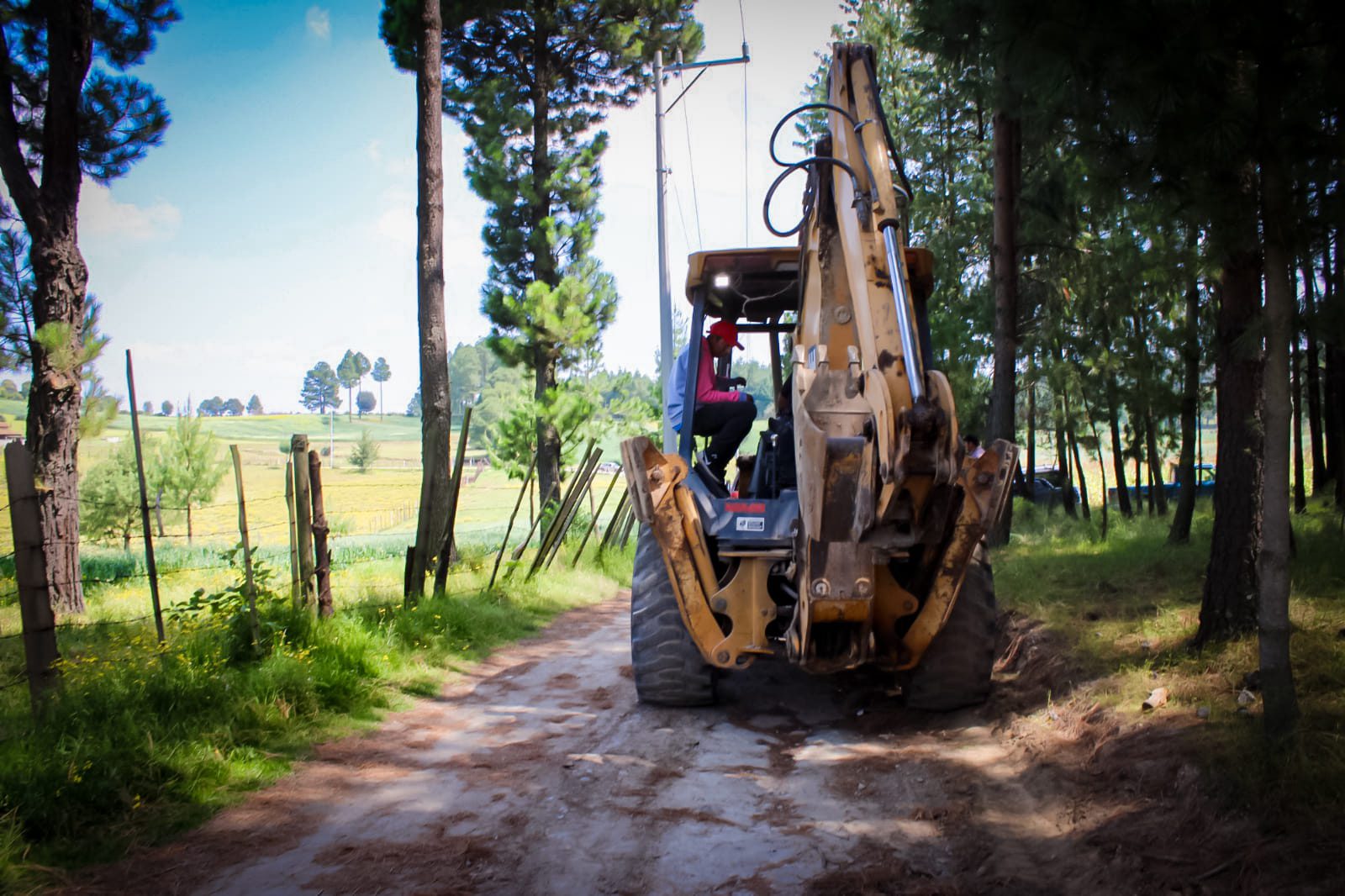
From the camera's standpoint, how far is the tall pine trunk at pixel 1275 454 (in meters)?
3.73

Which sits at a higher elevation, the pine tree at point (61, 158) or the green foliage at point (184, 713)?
the pine tree at point (61, 158)

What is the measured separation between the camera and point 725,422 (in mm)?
6242

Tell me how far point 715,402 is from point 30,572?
4049 mm

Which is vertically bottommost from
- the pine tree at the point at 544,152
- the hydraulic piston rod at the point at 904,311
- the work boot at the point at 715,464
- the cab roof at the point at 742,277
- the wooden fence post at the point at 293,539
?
the wooden fence post at the point at 293,539

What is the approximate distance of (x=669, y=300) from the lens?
16297 mm

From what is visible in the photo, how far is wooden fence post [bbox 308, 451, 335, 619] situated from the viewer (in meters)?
6.85

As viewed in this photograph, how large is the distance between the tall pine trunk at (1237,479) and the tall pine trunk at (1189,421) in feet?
12.9

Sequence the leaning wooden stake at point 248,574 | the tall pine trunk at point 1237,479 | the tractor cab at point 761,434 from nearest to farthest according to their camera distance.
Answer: the tall pine trunk at point 1237,479, the tractor cab at point 761,434, the leaning wooden stake at point 248,574

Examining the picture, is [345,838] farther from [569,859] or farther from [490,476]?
[490,476]

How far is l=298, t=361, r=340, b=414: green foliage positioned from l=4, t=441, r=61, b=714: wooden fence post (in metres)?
115

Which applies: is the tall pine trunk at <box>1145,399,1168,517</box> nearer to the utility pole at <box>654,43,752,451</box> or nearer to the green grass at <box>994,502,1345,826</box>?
the green grass at <box>994,502,1345,826</box>

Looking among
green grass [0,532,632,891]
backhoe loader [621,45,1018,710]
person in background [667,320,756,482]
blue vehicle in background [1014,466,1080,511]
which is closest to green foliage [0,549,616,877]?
green grass [0,532,632,891]

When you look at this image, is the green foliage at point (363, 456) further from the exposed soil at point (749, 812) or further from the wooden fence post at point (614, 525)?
the exposed soil at point (749, 812)

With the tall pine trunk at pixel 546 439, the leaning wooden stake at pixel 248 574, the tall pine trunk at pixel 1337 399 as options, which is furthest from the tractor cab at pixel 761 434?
the tall pine trunk at pixel 546 439
